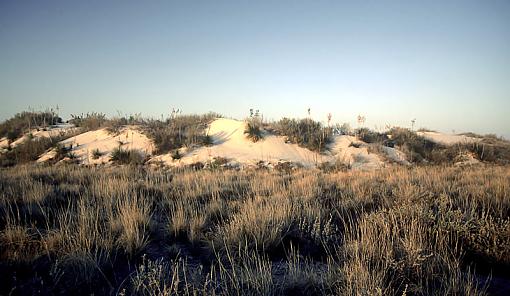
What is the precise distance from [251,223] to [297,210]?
119 centimetres

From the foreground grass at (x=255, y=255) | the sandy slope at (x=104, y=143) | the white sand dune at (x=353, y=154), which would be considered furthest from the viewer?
the sandy slope at (x=104, y=143)

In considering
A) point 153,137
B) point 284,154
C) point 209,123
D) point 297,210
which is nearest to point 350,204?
point 297,210

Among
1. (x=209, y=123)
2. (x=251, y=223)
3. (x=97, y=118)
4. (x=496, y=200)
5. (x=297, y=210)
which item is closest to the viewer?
(x=251, y=223)

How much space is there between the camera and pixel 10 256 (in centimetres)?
368

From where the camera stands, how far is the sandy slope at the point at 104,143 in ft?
57.1

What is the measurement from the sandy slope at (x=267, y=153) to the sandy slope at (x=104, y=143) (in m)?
2.12

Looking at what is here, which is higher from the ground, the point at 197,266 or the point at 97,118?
the point at 97,118

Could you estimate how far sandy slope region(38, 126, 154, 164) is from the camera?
1740 centimetres

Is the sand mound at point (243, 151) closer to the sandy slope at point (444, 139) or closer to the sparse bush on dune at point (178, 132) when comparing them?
the sparse bush on dune at point (178, 132)

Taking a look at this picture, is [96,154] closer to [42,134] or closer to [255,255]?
[42,134]

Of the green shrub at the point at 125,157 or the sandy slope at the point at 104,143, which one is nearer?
the green shrub at the point at 125,157

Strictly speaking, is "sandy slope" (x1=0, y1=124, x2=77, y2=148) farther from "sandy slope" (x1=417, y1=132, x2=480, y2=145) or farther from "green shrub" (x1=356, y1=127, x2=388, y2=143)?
"sandy slope" (x1=417, y1=132, x2=480, y2=145)

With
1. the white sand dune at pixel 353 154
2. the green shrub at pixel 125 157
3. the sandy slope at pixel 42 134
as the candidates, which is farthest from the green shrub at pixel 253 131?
the sandy slope at pixel 42 134

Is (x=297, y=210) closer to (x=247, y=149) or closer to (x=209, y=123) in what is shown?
(x=247, y=149)
